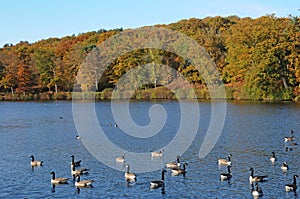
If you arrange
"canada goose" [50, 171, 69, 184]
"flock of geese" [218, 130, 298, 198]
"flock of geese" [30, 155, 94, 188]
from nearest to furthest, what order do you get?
→ "flock of geese" [218, 130, 298, 198] → "flock of geese" [30, 155, 94, 188] → "canada goose" [50, 171, 69, 184]

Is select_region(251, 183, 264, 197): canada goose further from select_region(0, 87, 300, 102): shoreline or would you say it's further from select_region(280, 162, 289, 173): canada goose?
select_region(0, 87, 300, 102): shoreline

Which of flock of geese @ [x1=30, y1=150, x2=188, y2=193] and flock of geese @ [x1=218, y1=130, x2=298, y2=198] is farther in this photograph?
flock of geese @ [x1=30, y1=150, x2=188, y2=193]

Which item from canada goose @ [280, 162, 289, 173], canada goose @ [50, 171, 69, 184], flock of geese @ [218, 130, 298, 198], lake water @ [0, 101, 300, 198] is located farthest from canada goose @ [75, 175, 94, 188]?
canada goose @ [280, 162, 289, 173]

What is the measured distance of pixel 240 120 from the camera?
1686 inches

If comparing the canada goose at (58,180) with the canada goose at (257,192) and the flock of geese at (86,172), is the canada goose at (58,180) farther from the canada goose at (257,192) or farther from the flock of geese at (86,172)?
the canada goose at (257,192)

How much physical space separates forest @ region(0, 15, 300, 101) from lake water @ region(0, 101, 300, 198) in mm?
19059

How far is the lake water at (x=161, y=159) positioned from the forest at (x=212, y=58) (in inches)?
750

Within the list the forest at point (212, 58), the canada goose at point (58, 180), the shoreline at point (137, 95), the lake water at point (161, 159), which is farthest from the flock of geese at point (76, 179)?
the shoreline at point (137, 95)

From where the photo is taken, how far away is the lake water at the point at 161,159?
19.3 metres

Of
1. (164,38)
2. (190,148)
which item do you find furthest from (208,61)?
(190,148)

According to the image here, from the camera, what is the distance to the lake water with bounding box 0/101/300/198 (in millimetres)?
19281

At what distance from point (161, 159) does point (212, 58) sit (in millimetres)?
55002

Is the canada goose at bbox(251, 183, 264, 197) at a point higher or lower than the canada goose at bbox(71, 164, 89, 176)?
lower

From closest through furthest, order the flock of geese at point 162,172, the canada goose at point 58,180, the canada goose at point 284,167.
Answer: the flock of geese at point 162,172 < the canada goose at point 58,180 < the canada goose at point 284,167
